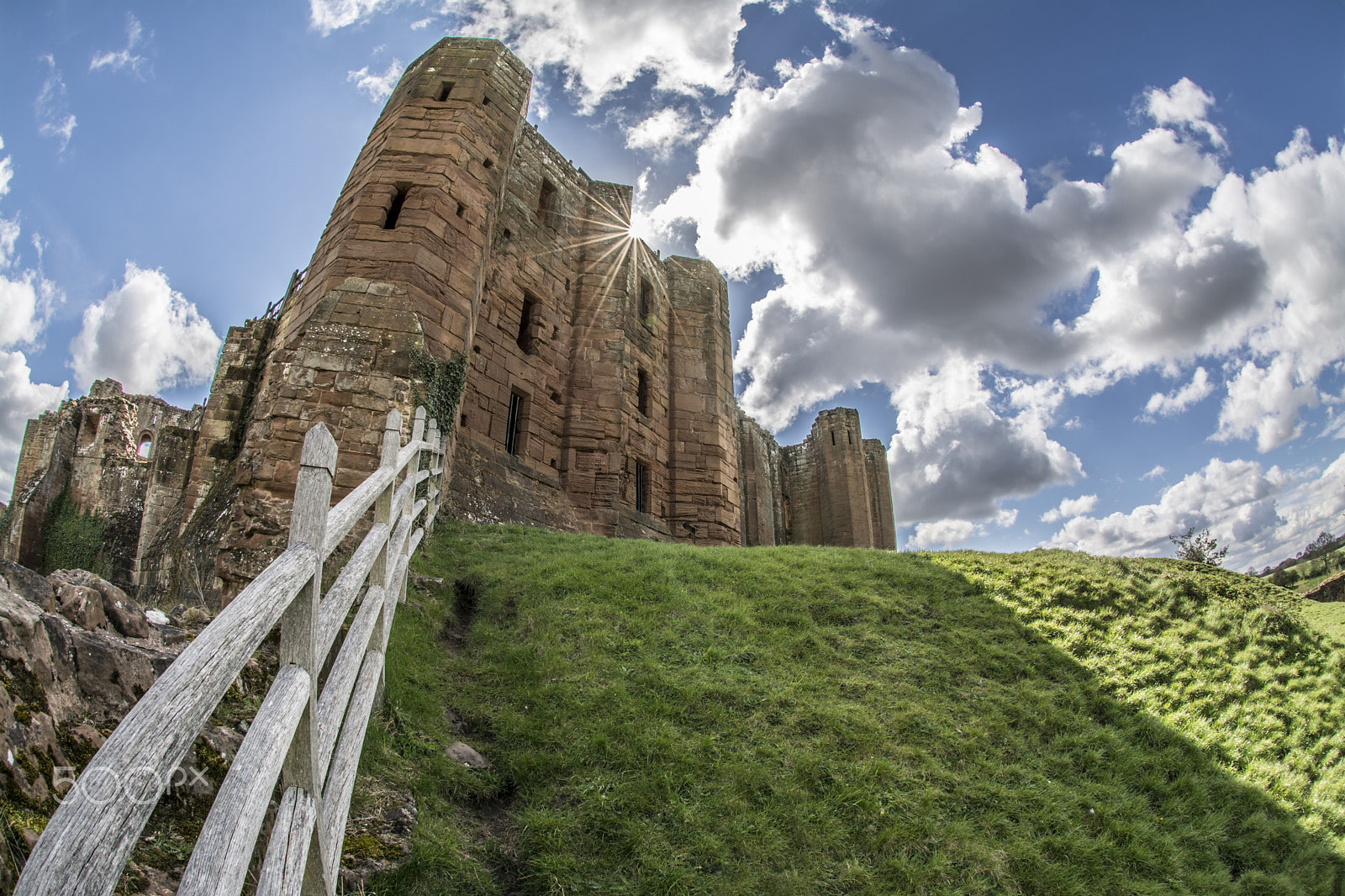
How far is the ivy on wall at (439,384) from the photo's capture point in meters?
8.41

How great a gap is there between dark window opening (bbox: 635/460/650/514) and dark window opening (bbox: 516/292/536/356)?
12.8ft

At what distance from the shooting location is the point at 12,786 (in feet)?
6.20

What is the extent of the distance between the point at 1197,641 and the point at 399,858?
884 cm

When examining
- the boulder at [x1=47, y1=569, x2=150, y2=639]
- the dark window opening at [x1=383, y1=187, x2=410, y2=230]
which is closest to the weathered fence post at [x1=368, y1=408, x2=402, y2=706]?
the boulder at [x1=47, y1=569, x2=150, y2=639]

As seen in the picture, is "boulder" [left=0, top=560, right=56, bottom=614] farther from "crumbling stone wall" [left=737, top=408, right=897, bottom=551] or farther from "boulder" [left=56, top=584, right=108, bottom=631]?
"crumbling stone wall" [left=737, top=408, right=897, bottom=551]

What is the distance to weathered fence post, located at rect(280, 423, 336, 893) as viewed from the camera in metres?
2.28

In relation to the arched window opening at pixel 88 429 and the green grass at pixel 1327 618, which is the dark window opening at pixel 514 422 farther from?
the arched window opening at pixel 88 429

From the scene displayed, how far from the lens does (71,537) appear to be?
2080cm

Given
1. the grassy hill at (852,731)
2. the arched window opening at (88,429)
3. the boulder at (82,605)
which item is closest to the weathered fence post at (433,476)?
the grassy hill at (852,731)

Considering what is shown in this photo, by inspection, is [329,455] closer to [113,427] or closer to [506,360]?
[506,360]

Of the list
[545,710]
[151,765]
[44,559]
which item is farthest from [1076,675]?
[44,559]

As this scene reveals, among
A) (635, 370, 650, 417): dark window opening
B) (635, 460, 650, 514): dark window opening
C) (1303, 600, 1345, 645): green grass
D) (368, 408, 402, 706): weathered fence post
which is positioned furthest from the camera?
(635, 370, 650, 417): dark window opening

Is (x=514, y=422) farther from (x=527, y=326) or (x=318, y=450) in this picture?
(x=318, y=450)

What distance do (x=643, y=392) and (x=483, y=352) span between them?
18.4ft
